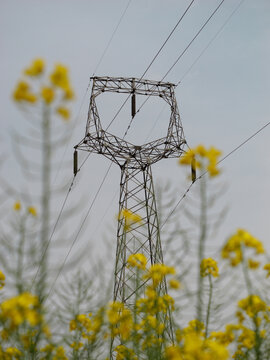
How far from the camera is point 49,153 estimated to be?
2264 mm

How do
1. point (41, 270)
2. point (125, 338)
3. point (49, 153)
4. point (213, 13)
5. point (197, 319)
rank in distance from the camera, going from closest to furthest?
point (49, 153), point (41, 270), point (197, 319), point (125, 338), point (213, 13)

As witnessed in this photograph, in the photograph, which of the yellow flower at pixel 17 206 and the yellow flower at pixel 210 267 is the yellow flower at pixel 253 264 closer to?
the yellow flower at pixel 210 267

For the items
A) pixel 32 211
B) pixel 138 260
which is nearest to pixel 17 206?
pixel 32 211

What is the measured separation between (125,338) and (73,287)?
0.56 meters

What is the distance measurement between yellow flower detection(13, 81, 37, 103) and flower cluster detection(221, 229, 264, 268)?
1.36 m

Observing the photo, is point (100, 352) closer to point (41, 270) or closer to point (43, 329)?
point (43, 329)

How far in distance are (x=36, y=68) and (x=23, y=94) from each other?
133 mm

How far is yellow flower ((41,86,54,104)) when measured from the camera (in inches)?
85.7

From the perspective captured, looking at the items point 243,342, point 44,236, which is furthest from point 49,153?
point 243,342

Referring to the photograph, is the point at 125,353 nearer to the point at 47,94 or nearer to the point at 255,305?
the point at 255,305

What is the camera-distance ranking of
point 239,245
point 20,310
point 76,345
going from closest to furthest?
point 20,310
point 239,245
point 76,345

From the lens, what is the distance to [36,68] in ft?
7.22

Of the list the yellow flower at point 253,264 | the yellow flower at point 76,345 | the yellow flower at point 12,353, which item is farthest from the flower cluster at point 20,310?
the yellow flower at point 76,345

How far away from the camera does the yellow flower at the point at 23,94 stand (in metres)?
2.19
